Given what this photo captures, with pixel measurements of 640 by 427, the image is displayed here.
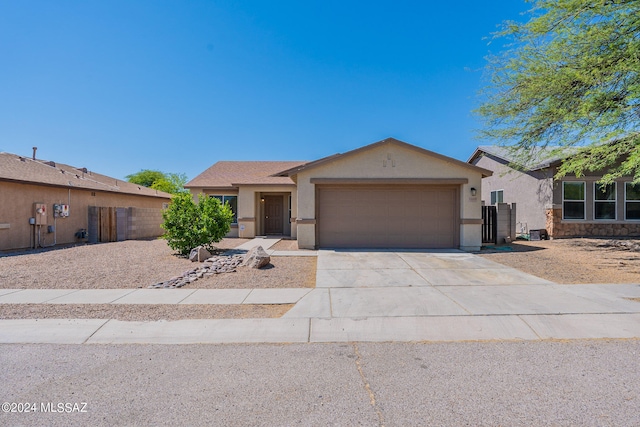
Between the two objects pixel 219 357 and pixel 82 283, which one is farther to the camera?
pixel 82 283

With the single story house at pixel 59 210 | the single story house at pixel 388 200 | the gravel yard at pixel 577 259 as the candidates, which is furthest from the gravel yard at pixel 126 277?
the gravel yard at pixel 577 259

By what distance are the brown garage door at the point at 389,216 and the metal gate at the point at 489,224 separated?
7.32 ft

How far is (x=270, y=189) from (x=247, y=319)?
12.4 metres

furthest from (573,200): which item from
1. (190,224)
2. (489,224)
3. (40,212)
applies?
(40,212)

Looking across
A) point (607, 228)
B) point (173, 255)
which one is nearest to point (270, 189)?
point (173, 255)

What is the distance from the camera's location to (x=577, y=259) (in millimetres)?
10305

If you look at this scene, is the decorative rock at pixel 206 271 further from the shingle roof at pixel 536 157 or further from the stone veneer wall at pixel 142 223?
the shingle roof at pixel 536 157

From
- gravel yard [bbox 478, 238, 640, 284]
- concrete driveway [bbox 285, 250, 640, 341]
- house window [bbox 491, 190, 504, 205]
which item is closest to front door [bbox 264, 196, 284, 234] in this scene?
concrete driveway [bbox 285, 250, 640, 341]

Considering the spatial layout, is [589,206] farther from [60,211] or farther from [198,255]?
[60,211]

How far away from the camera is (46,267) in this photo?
29.6 feet

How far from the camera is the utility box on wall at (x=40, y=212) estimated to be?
13.1 meters

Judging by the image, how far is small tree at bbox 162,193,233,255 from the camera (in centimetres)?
1088

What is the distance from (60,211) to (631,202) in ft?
88.7

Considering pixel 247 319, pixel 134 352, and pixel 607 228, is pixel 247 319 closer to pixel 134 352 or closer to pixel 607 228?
pixel 134 352
